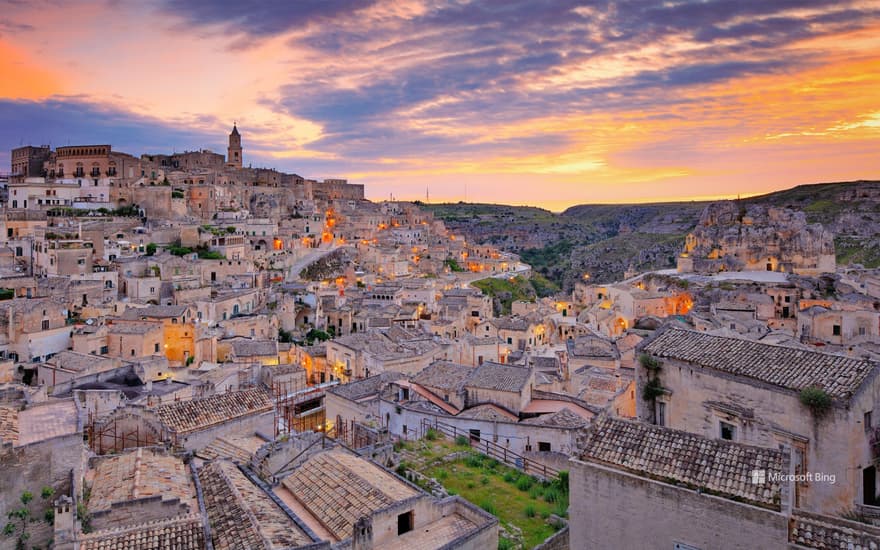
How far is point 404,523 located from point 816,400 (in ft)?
23.5

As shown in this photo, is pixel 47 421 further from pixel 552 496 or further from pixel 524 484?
pixel 552 496

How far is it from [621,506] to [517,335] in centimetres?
3046

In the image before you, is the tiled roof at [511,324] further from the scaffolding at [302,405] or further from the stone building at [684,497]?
the stone building at [684,497]

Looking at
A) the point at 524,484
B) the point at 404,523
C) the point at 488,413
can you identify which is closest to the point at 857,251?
the point at 488,413

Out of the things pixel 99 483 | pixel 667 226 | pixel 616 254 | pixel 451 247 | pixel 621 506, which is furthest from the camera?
pixel 667 226

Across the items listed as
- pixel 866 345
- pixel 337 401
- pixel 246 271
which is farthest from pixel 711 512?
pixel 246 271

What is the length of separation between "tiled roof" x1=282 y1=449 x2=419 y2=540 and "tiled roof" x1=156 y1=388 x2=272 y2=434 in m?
4.68

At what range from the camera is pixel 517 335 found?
3950cm

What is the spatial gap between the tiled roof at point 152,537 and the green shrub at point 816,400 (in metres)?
9.76

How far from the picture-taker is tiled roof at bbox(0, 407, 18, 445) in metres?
10.1

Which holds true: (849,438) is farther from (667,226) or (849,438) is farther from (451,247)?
(667,226)

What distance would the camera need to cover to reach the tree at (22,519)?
929 cm

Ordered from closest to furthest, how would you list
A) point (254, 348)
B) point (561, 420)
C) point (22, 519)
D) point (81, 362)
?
point (22, 519)
point (561, 420)
point (81, 362)
point (254, 348)

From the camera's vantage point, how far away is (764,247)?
6725cm
